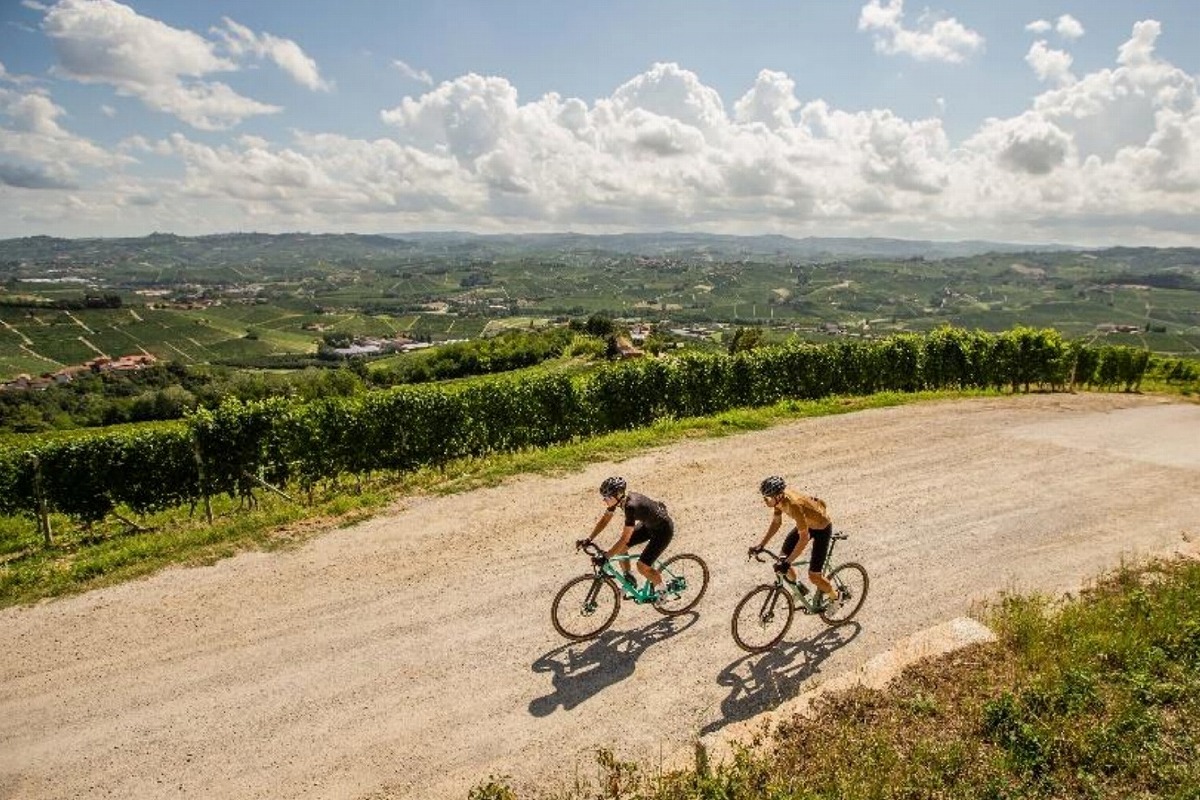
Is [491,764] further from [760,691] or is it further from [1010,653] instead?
[1010,653]

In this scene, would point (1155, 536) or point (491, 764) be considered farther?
point (1155, 536)

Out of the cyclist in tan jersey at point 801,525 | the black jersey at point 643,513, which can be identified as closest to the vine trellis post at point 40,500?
the black jersey at point 643,513

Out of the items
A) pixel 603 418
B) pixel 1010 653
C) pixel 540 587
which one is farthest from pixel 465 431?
pixel 1010 653

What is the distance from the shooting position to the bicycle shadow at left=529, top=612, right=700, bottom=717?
925 cm

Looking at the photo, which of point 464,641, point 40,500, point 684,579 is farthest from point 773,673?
point 40,500

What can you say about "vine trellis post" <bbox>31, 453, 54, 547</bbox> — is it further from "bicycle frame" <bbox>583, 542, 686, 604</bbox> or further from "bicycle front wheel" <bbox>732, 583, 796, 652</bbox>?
"bicycle front wheel" <bbox>732, 583, 796, 652</bbox>

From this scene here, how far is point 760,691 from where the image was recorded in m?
9.40

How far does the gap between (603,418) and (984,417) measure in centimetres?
1541

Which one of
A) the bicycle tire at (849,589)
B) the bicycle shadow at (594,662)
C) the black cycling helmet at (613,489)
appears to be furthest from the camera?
the bicycle tire at (849,589)

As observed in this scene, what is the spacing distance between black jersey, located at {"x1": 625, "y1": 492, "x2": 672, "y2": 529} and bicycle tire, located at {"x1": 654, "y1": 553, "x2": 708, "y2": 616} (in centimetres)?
113

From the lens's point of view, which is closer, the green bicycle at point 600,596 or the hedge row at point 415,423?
the green bicycle at point 600,596

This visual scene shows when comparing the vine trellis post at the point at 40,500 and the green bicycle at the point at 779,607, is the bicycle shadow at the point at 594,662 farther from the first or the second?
the vine trellis post at the point at 40,500

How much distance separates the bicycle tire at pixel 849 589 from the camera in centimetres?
1080

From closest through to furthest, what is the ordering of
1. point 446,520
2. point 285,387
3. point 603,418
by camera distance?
point 446,520, point 603,418, point 285,387
